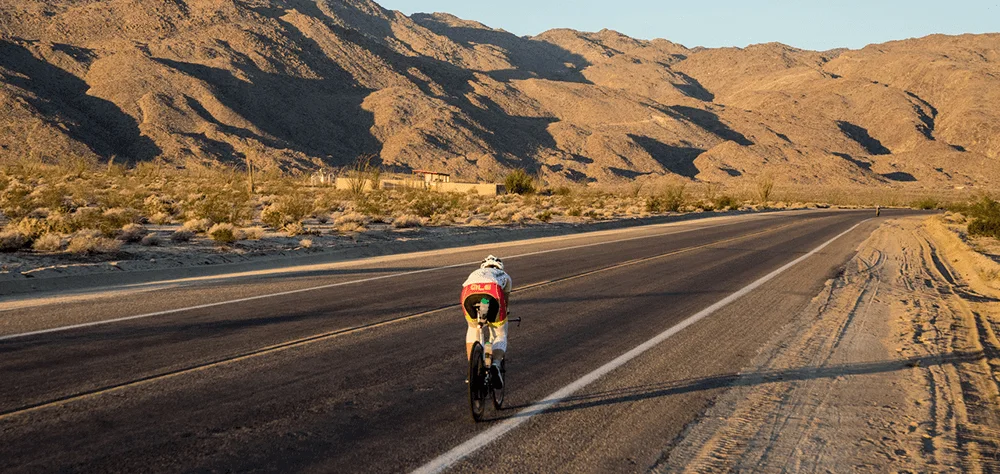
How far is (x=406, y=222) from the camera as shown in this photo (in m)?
28.5

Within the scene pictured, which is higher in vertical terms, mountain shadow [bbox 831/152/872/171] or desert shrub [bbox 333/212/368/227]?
mountain shadow [bbox 831/152/872/171]

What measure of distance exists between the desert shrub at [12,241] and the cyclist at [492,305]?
13.5 m

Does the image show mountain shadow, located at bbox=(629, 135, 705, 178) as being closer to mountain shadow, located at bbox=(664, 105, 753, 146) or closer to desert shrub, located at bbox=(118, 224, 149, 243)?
mountain shadow, located at bbox=(664, 105, 753, 146)

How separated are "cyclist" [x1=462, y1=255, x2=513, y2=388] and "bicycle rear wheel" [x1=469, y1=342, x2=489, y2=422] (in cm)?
6

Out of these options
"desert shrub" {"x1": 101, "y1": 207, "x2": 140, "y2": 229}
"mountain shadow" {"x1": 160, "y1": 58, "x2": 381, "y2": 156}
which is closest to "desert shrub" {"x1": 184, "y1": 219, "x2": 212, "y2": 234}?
"desert shrub" {"x1": 101, "y1": 207, "x2": 140, "y2": 229}

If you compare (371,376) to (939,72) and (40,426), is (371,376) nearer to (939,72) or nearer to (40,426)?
(40,426)

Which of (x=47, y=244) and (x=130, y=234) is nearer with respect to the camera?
(x=47, y=244)

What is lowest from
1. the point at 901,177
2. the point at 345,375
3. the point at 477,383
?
the point at 345,375

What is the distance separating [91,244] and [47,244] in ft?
2.97

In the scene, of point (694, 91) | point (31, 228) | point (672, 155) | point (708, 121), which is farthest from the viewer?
point (694, 91)

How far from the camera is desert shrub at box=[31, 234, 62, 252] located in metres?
15.7

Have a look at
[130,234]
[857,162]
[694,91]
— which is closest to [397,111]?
[857,162]

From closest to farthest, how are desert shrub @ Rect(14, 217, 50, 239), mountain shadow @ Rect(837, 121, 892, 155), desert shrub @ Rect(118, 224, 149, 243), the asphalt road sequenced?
the asphalt road → desert shrub @ Rect(14, 217, 50, 239) → desert shrub @ Rect(118, 224, 149, 243) → mountain shadow @ Rect(837, 121, 892, 155)

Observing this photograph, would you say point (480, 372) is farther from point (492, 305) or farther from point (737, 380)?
point (737, 380)
